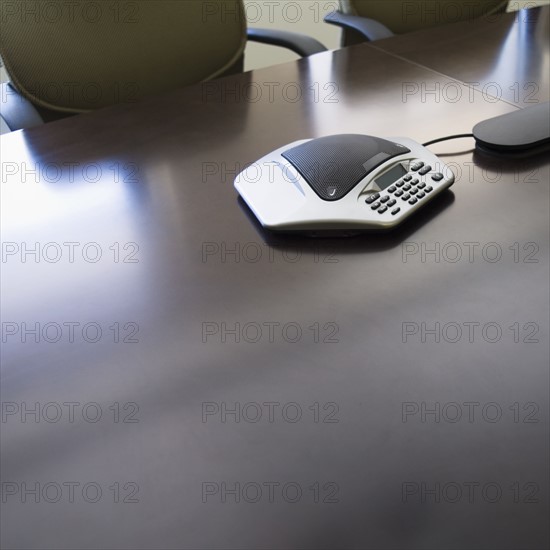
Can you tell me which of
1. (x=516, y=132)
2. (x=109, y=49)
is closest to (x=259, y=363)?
(x=516, y=132)

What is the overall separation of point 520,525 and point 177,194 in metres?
0.57

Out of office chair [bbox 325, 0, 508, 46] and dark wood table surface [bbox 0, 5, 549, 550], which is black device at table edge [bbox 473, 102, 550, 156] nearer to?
dark wood table surface [bbox 0, 5, 549, 550]

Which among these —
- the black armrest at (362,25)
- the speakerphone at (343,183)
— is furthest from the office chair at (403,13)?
the speakerphone at (343,183)

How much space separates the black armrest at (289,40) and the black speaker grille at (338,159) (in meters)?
0.66

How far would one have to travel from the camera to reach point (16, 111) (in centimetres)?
124

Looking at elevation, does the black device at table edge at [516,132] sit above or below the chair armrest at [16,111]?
above

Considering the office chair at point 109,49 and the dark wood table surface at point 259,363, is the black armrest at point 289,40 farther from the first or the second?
the dark wood table surface at point 259,363

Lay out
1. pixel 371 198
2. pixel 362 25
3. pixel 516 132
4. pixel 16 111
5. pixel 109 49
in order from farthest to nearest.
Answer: pixel 362 25 → pixel 109 49 → pixel 16 111 → pixel 516 132 → pixel 371 198

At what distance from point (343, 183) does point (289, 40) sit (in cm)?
83

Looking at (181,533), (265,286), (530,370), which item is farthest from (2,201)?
(530,370)

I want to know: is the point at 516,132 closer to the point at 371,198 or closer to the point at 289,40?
the point at 371,198

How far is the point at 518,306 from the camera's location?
62cm

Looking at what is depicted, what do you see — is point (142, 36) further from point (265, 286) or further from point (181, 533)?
point (181, 533)

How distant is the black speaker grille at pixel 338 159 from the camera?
2.47 feet
